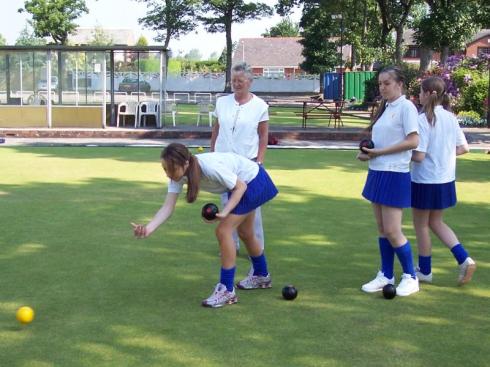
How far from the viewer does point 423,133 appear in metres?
5.68

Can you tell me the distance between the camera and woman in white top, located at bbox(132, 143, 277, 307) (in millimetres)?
4809

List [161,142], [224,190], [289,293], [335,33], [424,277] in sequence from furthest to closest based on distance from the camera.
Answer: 1. [335,33]
2. [161,142]
3. [424,277]
4. [289,293]
5. [224,190]

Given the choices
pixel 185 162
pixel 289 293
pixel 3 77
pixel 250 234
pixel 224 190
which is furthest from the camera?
pixel 3 77

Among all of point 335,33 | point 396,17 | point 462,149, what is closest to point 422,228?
point 462,149

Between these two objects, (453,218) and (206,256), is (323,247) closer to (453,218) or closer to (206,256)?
(206,256)

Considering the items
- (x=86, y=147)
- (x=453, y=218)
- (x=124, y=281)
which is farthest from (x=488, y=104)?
(x=124, y=281)

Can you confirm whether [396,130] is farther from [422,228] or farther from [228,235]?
[228,235]

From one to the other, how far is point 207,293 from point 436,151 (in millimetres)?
2156

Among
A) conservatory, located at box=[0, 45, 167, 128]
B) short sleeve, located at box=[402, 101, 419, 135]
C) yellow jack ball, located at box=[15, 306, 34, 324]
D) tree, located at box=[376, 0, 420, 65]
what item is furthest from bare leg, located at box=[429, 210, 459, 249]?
tree, located at box=[376, 0, 420, 65]

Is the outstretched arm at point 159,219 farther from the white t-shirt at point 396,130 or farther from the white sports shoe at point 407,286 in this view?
the white sports shoe at point 407,286

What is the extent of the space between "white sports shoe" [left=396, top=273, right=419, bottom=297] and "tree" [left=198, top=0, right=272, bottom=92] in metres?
51.3

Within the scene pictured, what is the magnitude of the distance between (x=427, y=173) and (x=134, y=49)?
18.1 m

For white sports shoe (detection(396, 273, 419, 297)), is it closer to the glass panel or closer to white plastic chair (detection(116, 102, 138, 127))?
white plastic chair (detection(116, 102, 138, 127))

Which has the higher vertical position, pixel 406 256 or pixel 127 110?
pixel 127 110
